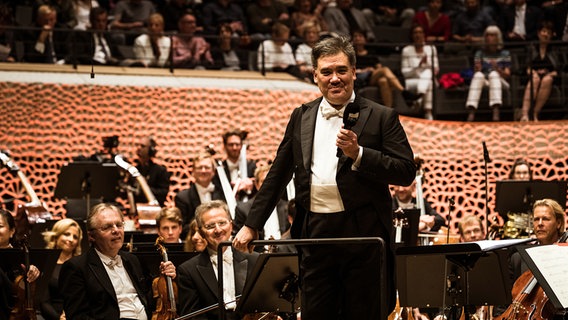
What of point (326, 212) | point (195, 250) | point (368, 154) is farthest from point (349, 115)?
point (195, 250)

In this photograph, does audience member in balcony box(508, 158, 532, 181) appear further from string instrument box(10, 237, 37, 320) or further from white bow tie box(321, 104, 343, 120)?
white bow tie box(321, 104, 343, 120)

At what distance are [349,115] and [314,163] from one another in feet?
1.17

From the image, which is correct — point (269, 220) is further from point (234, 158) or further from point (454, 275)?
point (454, 275)

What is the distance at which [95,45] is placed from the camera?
35.1 feet

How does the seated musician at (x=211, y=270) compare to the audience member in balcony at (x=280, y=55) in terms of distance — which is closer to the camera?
the seated musician at (x=211, y=270)

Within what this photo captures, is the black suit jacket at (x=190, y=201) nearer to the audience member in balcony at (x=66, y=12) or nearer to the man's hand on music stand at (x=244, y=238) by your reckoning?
the audience member in balcony at (x=66, y=12)

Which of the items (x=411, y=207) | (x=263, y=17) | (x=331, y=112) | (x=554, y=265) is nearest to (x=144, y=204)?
(x=411, y=207)

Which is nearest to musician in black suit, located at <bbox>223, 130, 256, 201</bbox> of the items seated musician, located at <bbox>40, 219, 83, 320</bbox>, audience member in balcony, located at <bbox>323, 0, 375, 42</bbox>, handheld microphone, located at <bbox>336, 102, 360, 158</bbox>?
seated musician, located at <bbox>40, 219, 83, 320</bbox>

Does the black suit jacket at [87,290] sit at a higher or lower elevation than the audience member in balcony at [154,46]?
lower

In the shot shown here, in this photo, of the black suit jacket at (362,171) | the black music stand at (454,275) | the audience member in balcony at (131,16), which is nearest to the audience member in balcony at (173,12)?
the audience member in balcony at (131,16)

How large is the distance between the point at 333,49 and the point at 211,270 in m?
2.23

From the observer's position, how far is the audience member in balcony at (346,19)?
12047 mm

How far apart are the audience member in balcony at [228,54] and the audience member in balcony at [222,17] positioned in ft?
0.98

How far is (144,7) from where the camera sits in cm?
1145
